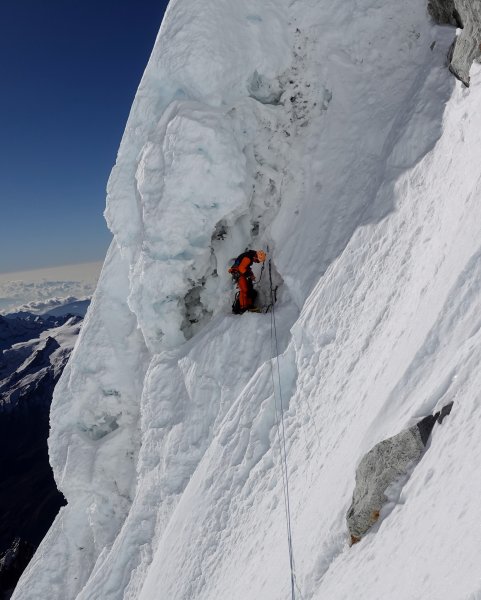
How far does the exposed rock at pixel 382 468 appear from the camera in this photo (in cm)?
369

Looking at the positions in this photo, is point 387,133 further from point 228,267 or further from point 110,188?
point 110,188

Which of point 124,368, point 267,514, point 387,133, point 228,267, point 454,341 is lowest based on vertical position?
point 267,514

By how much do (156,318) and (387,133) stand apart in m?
6.82

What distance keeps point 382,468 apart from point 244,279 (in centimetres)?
612

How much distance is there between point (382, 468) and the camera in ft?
12.9

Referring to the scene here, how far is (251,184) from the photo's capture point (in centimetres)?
1020

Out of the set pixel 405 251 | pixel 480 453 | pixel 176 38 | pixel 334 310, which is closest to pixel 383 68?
pixel 176 38

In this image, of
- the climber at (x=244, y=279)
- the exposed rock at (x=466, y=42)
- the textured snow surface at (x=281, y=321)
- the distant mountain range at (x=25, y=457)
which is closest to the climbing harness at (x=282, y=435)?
the textured snow surface at (x=281, y=321)

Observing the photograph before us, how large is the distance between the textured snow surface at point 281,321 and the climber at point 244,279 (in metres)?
0.49

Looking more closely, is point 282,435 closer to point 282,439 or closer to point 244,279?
point 282,439

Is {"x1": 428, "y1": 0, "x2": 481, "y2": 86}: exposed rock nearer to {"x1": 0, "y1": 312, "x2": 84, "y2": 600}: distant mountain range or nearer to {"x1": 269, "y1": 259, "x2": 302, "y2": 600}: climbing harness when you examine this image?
{"x1": 269, "y1": 259, "x2": 302, "y2": 600}: climbing harness

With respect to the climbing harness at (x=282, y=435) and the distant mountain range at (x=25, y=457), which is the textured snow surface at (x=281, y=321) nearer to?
the climbing harness at (x=282, y=435)

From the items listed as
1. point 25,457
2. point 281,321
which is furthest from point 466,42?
point 25,457

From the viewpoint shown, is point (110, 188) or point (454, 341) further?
point (110, 188)
